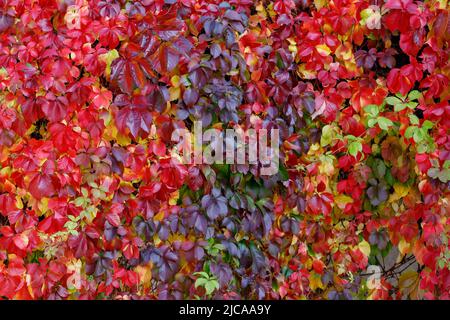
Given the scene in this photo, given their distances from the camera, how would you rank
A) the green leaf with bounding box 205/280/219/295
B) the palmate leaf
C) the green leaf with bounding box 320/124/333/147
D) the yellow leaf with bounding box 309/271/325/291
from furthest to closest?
the yellow leaf with bounding box 309/271/325/291 < the green leaf with bounding box 320/124/333/147 < the green leaf with bounding box 205/280/219/295 < the palmate leaf

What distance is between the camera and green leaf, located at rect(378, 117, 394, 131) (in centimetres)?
218

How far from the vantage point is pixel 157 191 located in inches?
83.3

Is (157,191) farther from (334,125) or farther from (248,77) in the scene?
(334,125)

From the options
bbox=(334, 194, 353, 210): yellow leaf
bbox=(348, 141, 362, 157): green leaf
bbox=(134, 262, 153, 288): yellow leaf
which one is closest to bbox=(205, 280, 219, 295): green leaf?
bbox=(134, 262, 153, 288): yellow leaf

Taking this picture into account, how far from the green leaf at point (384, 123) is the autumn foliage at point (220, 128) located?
1cm

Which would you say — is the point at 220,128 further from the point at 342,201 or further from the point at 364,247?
the point at 364,247

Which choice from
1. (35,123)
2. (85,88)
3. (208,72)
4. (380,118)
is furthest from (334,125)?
(35,123)

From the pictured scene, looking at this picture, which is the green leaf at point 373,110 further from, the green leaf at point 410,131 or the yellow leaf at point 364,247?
the yellow leaf at point 364,247

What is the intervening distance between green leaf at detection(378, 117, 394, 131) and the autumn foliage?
0.05 feet

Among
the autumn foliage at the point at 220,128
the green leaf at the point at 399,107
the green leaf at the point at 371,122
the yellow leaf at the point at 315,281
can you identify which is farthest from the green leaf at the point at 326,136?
the yellow leaf at the point at 315,281

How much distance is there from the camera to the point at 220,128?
213 cm

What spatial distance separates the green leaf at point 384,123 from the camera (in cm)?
218

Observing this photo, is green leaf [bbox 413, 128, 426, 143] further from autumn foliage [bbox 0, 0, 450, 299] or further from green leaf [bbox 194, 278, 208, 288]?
green leaf [bbox 194, 278, 208, 288]

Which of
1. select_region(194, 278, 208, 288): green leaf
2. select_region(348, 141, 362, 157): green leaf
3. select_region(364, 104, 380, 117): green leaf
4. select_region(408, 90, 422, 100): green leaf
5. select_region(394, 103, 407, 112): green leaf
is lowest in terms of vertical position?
select_region(194, 278, 208, 288): green leaf
